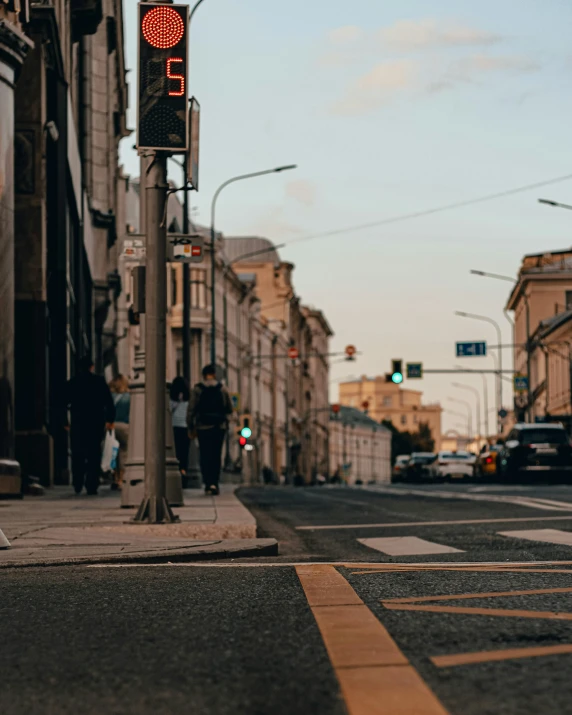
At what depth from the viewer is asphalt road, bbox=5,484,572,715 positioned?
372cm

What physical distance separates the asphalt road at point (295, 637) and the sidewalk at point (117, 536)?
600mm

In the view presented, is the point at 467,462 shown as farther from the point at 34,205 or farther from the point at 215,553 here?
the point at 215,553

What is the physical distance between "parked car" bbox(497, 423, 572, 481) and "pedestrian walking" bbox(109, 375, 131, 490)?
67.7 feet

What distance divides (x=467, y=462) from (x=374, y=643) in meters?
62.3

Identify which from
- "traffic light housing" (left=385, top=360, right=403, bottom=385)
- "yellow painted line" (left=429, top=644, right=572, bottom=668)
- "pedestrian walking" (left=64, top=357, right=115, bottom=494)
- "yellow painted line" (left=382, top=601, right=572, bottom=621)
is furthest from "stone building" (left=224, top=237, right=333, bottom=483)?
"yellow painted line" (left=429, top=644, right=572, bottom=668)

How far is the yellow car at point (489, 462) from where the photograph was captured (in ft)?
173

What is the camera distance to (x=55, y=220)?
27.9 m

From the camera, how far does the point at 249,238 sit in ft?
380

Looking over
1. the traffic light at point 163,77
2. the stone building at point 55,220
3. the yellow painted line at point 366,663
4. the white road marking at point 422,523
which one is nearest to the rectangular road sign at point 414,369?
the stone building at point 55,220

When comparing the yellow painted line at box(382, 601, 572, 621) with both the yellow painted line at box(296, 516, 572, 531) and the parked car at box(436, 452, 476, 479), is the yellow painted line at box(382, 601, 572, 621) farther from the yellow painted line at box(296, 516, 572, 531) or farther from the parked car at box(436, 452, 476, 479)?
the parked car at box(436, 452, 476, 479)

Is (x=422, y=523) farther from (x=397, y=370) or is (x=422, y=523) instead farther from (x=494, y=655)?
(x=397, y=370)

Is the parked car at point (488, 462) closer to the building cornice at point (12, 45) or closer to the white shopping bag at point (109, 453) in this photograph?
the white shopping bag at point (109, 453)

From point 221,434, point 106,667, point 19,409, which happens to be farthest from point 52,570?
point 19,409

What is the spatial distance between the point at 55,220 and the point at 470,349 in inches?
1967
